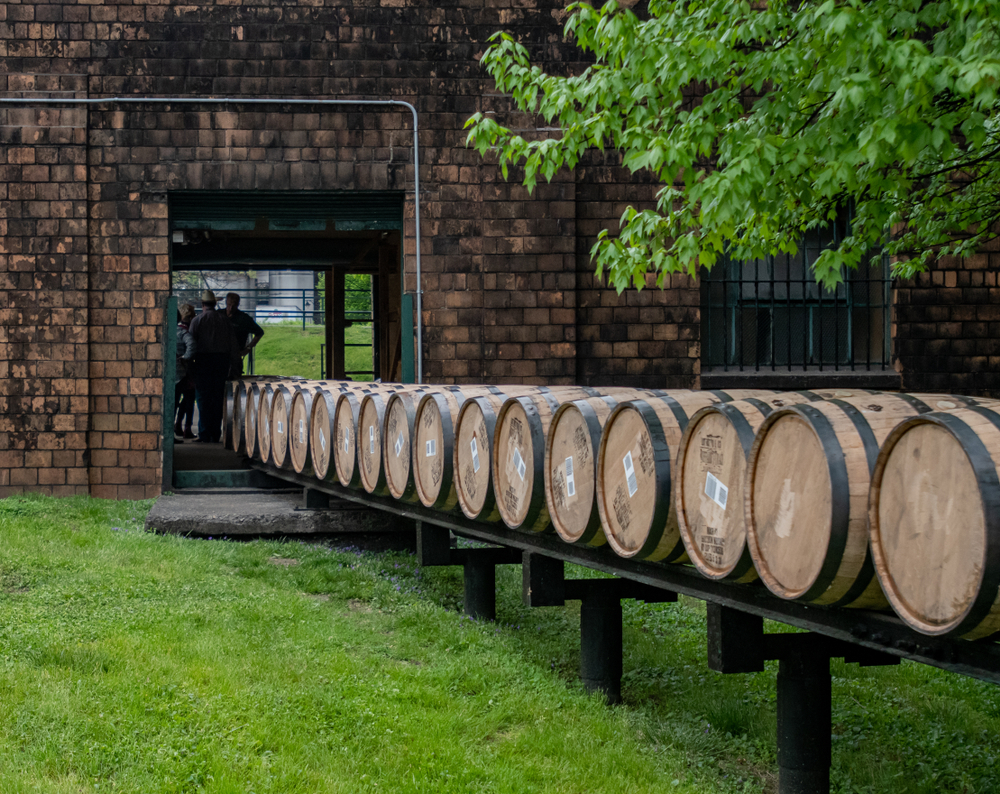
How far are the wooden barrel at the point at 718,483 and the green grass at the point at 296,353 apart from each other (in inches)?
980

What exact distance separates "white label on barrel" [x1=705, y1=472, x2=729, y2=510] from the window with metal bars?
275 inches

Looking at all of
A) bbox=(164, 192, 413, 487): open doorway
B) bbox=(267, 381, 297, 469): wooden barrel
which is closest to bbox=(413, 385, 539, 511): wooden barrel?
bbox=(267, 381, 297, 469): wooden barrel

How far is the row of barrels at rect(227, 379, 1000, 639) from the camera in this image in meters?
2.76

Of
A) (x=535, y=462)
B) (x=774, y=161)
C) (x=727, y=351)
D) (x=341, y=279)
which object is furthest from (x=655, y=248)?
(x=341, y=279)

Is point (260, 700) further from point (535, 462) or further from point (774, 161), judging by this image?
point (774, 161)

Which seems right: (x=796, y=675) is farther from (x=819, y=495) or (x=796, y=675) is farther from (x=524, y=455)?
(x=524, y=455)

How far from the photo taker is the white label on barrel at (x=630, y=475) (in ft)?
13.7

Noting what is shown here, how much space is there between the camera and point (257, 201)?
10109mm

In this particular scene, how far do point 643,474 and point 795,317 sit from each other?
287 inches

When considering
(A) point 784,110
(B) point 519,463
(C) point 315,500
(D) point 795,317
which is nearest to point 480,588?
(B) point 519,463

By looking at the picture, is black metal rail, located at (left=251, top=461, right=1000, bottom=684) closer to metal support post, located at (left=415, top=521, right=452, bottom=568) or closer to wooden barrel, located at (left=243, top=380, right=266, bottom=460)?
metal support post, located at (left=415, top=521, right=452, bottom=568)

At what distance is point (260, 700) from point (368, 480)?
2.78m

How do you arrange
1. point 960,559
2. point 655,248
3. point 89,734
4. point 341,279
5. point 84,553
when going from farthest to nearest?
point 341,279, point 84,553, point 655,248, point 89,734, point 960,559

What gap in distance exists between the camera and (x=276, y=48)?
32.4ft
